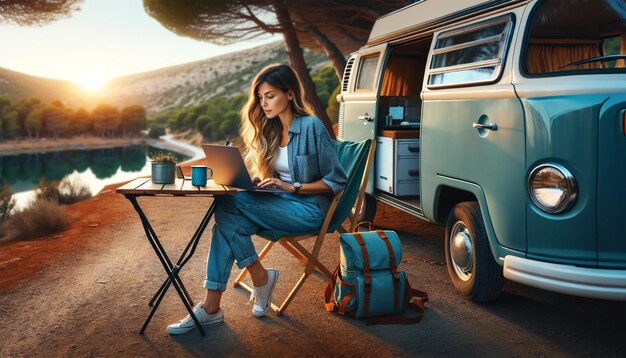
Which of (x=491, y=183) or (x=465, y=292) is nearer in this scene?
(x=491, y=183)

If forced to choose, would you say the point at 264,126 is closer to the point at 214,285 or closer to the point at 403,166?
the point at 214,285

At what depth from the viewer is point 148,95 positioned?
87.4 metres

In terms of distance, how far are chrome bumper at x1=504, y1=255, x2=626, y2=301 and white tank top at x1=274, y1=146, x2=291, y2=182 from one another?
4.84ft

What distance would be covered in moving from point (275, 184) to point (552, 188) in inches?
60.0

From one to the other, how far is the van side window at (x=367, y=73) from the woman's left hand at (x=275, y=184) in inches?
114

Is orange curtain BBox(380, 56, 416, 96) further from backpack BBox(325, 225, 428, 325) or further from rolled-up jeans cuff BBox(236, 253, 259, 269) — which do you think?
rolled-up jeans cuff BBox(236, 253, 259, 269)

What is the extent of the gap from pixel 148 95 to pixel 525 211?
3475 inches

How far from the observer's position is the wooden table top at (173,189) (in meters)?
3.29

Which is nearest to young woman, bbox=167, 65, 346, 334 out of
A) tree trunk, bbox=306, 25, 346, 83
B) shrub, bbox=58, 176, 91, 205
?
shrub, bbox=58, 176, 91, 205

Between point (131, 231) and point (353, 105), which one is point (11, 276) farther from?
point (353, 105)

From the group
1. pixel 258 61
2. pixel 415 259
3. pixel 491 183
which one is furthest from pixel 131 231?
pixel 258 61

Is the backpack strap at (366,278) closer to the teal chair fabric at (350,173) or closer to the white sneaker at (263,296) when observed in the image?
the teal chair fabric at (350,173)

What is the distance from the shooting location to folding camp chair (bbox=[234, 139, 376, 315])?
3869 millimetres

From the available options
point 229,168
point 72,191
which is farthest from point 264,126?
point 72,191
